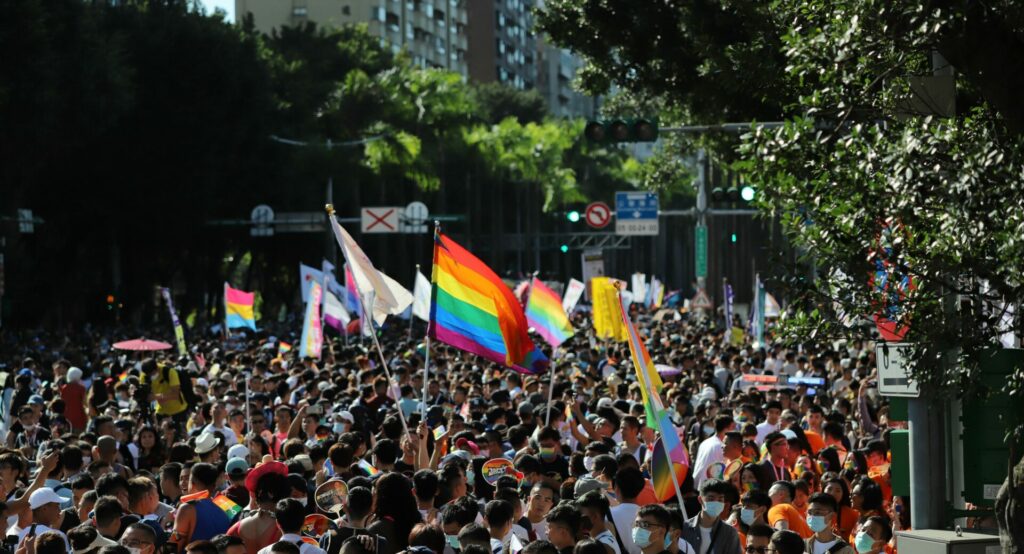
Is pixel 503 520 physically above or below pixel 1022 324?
below

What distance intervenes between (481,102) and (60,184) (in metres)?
54.2

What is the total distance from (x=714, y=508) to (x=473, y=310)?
4.79 metres

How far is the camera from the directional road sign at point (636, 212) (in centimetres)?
4419

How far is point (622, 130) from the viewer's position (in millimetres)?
18000

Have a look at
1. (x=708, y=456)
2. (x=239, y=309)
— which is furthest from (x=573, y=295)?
(x=708, y=456)

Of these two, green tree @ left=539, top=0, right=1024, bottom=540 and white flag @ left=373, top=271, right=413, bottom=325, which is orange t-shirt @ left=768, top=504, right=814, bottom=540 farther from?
white flag @ left=373, top=271, right=413, bottom=325

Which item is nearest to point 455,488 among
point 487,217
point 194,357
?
point 194,357

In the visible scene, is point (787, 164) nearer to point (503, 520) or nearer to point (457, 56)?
point (503, 520)

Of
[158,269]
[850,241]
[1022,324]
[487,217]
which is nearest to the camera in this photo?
[1022,324]

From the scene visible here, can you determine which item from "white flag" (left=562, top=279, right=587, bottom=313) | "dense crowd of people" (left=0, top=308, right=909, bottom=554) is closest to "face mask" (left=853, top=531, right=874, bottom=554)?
"dense crowd of people" (left=0, top=308, right=909, bottom=554)

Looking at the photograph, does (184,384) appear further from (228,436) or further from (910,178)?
(910,178)

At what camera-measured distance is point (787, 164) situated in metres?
7.70

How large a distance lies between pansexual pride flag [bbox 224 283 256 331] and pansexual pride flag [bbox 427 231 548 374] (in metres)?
15.4

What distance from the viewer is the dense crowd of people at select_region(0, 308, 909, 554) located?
330 inches
